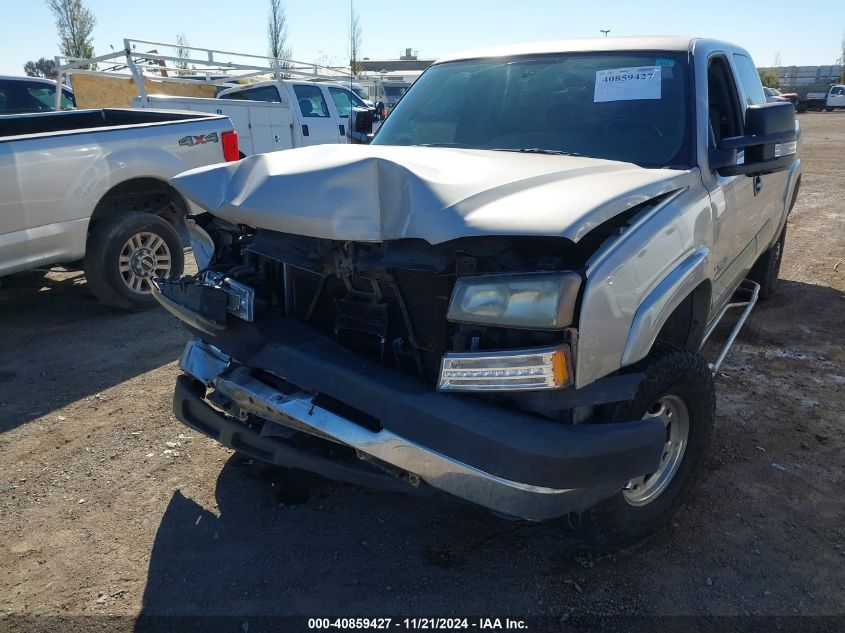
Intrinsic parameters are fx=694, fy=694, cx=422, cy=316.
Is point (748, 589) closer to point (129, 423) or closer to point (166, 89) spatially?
point (129, 423)

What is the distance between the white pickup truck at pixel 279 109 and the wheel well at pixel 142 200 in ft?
16.2

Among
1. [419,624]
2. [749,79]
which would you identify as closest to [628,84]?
[749,79]

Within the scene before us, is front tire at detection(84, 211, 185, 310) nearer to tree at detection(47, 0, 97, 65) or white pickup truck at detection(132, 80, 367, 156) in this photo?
white pickup truck at detection(132, 80, 367, 156)

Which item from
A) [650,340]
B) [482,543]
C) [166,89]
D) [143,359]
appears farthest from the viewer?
[166,89]

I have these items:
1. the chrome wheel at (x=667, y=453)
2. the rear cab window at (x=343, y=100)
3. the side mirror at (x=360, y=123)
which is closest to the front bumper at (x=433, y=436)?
the chrome wheel at (x=667, y=453)

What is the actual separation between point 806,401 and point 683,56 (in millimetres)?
2140

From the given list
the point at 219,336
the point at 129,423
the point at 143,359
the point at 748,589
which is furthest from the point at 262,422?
the point at 143,359

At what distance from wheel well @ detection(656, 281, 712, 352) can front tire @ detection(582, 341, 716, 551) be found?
0.34 meters

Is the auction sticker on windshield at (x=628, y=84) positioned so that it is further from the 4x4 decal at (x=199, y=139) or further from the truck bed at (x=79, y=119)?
the truck bed at (x=79, y=119)

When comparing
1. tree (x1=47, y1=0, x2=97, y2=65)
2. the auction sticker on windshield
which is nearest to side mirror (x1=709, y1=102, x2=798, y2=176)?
the auction sticker on windshield

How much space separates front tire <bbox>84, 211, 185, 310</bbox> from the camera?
214 inches

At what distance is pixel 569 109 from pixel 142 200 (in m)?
4.06

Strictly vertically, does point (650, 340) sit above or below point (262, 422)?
above

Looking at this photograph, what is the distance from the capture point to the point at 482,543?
2848 mm
